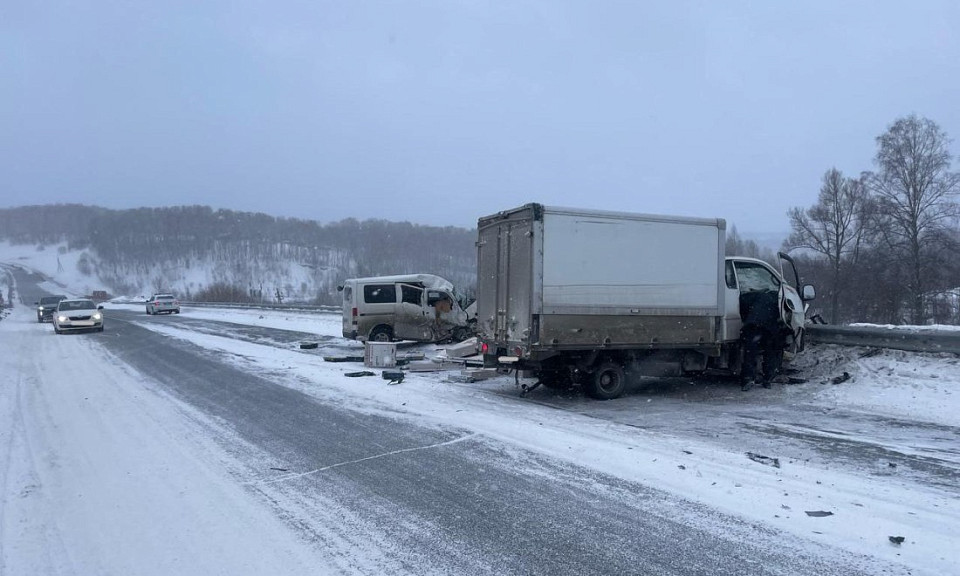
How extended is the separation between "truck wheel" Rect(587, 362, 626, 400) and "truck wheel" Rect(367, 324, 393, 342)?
10207mm

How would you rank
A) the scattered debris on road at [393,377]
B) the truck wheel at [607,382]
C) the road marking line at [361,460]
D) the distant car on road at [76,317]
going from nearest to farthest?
the road marking line at [361,460] < the truck wheel at [607,382] < the scattered debris on road at [393,377] < the distant car on road at [76,317]

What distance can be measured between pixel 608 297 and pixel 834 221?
48.4 meters

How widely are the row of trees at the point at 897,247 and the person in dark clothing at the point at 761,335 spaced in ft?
86.6

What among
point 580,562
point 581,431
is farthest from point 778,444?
point 580,562

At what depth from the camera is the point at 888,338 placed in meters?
11.2

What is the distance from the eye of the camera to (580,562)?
14.4ft

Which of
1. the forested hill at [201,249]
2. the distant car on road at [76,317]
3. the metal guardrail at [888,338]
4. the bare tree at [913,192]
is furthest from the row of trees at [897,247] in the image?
the forested hill at [201,249]

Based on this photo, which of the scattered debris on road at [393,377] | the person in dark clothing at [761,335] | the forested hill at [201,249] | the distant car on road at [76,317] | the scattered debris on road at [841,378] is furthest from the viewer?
the forested hill at [201,249]

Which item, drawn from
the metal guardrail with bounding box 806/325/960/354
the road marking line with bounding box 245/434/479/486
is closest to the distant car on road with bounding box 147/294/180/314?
the metal guardrail with bounding box 806/325/960/354

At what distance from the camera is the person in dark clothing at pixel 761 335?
36.8 feet

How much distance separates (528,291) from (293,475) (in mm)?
4768

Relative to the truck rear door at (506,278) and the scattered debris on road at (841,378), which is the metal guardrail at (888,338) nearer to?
the scattered debris on road at (841,378)

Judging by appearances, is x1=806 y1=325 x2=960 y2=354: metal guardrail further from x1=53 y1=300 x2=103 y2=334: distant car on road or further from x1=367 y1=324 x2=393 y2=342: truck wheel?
x1=53 y1=300 x2=103 y2=334: distant car on road

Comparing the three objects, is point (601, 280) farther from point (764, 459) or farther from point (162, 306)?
point (162, 306)
